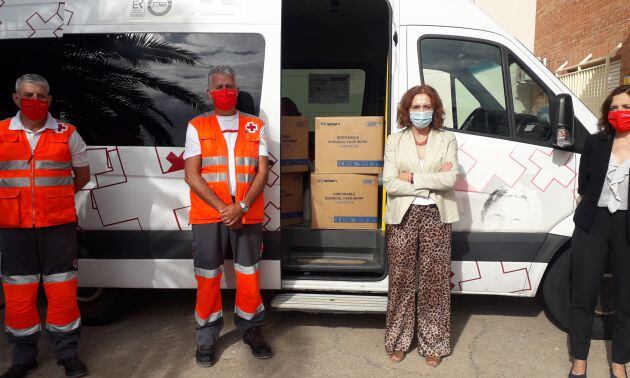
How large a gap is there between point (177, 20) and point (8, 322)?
2.24 metres

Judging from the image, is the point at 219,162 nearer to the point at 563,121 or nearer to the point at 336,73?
the point at 563,121

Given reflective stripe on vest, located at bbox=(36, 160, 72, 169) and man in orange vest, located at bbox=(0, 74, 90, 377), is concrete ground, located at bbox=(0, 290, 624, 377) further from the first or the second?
reflective stripe on vest, located at bbox=(36, 160, 72, 169)

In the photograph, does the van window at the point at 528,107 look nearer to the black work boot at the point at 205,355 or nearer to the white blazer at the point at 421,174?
the white blazer at the point at 421,174

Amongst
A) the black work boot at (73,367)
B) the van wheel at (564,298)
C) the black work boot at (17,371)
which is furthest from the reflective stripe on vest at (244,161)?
the van wheel at (564,298)

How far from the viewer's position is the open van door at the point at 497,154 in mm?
3529

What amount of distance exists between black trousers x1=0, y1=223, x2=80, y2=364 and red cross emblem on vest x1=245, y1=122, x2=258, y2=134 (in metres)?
1.25

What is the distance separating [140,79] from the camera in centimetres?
359

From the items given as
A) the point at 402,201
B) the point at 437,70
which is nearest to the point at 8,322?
the point at 402,201

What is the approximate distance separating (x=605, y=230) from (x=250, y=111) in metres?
2.37

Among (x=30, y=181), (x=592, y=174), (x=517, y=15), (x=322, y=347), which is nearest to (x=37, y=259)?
(x=30, y=181)

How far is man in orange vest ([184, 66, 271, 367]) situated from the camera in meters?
3.19

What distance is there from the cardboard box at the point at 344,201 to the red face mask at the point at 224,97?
110cm

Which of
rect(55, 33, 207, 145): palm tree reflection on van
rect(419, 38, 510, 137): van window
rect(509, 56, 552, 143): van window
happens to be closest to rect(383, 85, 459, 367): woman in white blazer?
rect(419, 38, 510, 137): van window

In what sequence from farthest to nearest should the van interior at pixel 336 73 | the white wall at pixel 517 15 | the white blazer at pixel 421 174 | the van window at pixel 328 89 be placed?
the white wall at pixel 517 15 < the van window at pixel 328 89 < the van interior at pixel 336 73 < the white blazer at pixel 421 174
